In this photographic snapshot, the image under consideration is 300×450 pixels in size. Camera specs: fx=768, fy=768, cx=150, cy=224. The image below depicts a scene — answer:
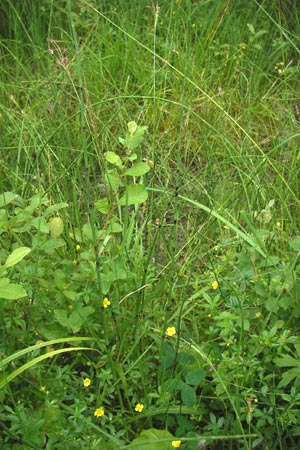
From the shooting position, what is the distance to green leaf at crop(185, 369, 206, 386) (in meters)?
1.92

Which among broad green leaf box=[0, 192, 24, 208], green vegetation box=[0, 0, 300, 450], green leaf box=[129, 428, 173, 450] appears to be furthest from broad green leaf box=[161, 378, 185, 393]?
broad green leaf box=[0, 192, 24, 208]

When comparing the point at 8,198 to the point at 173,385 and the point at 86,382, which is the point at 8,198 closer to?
the point at 86,382

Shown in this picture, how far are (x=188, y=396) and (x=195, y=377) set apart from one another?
0.05 metres

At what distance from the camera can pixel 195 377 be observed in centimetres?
192

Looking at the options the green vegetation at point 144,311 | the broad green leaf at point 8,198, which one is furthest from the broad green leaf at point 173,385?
the broad green leaf at point 8,198

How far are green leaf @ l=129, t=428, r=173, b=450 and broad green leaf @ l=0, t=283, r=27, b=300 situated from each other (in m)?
0.44

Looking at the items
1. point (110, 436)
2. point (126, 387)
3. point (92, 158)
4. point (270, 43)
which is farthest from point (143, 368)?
point (270, 43)

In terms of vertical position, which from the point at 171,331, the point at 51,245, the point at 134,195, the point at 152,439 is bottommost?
the point at 152,439

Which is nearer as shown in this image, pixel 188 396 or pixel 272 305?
pixel 188 396

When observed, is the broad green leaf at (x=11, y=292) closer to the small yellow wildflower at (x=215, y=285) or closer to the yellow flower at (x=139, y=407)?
the yellow flower at (x=139, y=407)

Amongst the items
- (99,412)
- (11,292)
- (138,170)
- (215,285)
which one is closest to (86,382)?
(99,412)

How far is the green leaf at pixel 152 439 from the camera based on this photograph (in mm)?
1820

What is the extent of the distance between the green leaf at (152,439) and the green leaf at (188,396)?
0.09 meters

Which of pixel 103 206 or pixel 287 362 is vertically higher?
pixel 103 206
